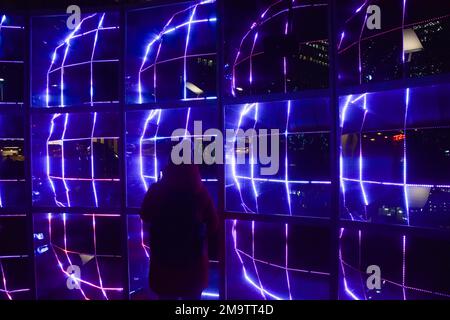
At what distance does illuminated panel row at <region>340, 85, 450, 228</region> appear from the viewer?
128 inches

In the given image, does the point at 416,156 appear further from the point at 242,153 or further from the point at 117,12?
the point at 117,12

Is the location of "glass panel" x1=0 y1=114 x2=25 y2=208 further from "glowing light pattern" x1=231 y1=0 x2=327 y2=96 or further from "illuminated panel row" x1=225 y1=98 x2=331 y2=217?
"glowing light pattern" x1=231 y1=0 x2=327 y2=96

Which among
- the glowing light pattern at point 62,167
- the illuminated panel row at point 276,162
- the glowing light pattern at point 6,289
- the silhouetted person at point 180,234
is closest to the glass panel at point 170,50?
the illuminated panel row at point 276,162

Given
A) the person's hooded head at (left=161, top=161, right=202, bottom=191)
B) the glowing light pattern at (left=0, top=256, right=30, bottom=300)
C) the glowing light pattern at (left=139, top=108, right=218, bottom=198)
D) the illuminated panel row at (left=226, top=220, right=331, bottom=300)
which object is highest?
the glowing light pattern at (left=139, top=108, right=218, bottom=198)

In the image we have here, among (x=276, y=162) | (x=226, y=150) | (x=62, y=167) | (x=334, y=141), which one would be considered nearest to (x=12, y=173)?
(x=62, y=167)

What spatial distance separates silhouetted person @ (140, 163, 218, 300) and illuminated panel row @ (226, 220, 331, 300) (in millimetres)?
637

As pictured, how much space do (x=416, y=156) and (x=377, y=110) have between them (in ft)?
4.87

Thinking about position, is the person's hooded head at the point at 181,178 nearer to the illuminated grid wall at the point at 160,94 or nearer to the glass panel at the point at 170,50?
the illuminated grid wall at the point at 160,94

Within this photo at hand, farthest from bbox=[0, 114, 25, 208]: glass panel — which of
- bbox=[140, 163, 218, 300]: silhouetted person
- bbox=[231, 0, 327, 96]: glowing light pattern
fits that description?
bbox=[231, 0, 327, 96]: glowing light pattern

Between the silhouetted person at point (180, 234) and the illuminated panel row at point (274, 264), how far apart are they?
0.64 meters

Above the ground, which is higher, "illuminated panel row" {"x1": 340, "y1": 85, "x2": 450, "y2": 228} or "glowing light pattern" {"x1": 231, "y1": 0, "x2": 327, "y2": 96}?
"glowing light pattern" {"x1": 231, "y1": 0, "x2": 327, "y2": 96}

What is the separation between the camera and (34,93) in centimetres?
419

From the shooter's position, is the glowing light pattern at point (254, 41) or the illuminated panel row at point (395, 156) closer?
the illuminated panel row at point (395, 156)

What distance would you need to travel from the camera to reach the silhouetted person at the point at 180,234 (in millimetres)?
3053
